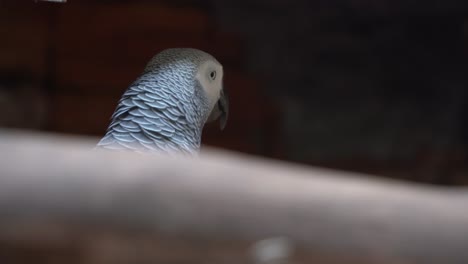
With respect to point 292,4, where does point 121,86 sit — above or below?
below

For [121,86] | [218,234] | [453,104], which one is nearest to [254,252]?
[218,234]

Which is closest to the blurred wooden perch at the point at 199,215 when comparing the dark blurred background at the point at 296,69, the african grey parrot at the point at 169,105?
the african grey parrot at the point at 169,105

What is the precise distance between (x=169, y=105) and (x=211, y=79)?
0.14 m

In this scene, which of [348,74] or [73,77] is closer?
[73,77]

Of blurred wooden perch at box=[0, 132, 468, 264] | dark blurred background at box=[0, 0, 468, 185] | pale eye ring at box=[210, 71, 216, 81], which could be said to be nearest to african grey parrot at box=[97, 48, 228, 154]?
pale eye ring at box=[210, 71, 216, 81]

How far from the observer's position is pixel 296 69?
262 centimetres

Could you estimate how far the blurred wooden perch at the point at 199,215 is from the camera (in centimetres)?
41

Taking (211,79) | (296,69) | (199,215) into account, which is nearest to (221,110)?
(211,79)

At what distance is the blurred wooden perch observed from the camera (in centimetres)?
41

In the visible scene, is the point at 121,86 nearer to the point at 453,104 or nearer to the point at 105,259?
the point at 453,104

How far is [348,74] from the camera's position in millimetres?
2635

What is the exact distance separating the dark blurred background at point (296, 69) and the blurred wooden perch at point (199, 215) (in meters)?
2.03

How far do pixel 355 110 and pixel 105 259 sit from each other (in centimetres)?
229

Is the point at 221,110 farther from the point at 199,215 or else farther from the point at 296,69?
the point at 296,69
